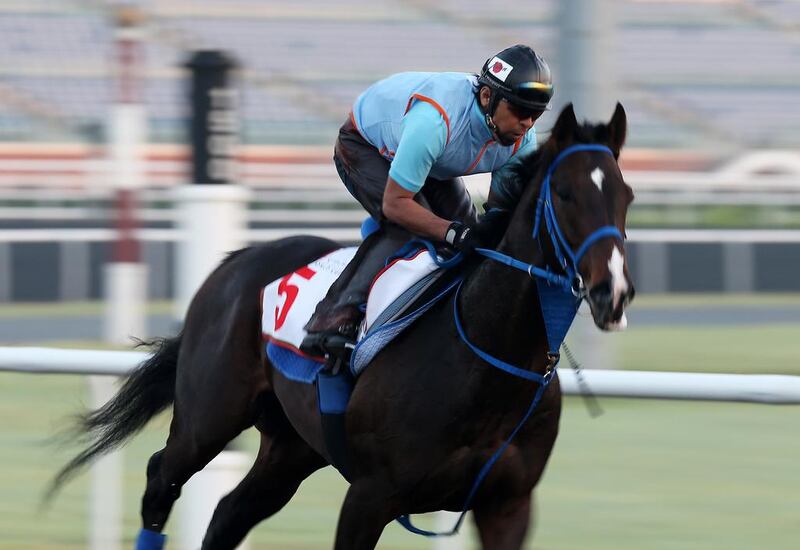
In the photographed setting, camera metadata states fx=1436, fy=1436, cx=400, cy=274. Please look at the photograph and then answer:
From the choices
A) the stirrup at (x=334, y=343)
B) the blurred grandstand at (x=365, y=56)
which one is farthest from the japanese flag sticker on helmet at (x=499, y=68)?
the blurred grandstand at (x=365, y=56)

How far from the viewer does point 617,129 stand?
10.6 feet

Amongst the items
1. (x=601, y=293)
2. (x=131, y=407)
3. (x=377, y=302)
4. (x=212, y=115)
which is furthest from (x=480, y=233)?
(x=212, y=115)

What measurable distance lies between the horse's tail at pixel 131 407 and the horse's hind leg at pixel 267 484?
0.43 metres

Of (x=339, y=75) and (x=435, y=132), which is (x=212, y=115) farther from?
(x=339, y=75)

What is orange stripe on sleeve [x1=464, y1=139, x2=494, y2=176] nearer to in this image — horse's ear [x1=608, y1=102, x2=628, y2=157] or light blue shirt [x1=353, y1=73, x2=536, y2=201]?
light blue shirt [x1=353, y1=73, x2=536, y2=201]

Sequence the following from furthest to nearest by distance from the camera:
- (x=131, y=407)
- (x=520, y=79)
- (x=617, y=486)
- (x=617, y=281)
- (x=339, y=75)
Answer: (x=339, y=75)
(x=617, y=486)
(x=131, y=407)
(x=520, y=79)
(x=617, y=281)

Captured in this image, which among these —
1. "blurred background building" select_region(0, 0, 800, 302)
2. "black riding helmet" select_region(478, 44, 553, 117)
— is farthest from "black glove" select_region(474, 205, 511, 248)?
"blurred background building" select_region(0, 0, 800, 302)

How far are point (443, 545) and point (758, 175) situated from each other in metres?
16.9

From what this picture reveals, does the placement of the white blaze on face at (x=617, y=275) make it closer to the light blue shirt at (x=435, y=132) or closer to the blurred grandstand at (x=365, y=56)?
the light blue shirt at (x=435, y=132)

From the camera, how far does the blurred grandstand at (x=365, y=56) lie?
21.2 metres

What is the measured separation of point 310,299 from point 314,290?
0.03 m

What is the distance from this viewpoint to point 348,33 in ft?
74.6

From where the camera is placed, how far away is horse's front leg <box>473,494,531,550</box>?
3432mm

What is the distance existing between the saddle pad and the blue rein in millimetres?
150
